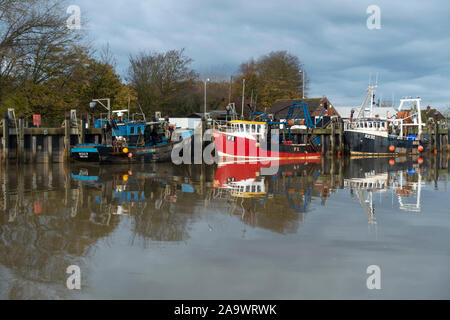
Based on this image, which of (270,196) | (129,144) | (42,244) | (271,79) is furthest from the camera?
(271,79)

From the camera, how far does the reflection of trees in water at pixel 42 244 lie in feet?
17.2

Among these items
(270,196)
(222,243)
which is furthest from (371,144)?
(222,243)

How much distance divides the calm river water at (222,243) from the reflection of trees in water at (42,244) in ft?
0.06

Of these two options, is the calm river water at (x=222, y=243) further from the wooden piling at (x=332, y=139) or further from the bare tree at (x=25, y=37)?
the wooden piling at (x=332, y=139)

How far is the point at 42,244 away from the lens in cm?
698

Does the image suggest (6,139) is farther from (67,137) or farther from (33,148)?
(67,137)

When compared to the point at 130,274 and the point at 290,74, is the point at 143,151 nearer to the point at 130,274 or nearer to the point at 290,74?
the point at 130,274

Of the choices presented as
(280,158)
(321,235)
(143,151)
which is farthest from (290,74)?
(321,235)

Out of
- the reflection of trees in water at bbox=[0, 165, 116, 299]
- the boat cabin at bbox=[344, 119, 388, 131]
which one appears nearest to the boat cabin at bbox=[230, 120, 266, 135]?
the boat cabin at bbox=[344, 119, 388, 131]

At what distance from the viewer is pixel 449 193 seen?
1350 centimetres

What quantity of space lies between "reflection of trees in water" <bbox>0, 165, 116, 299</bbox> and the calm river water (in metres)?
0.02

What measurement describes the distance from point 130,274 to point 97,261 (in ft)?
2.71

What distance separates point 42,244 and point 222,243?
308 cm

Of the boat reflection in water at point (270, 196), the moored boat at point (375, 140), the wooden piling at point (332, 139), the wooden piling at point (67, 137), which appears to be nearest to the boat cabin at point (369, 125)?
the moored boat at point (375, 140)
